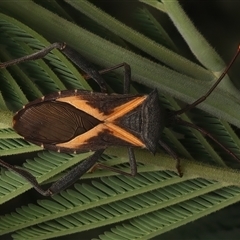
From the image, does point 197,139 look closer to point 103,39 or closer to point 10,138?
point 103,39

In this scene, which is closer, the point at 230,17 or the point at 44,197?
the point at 44,197

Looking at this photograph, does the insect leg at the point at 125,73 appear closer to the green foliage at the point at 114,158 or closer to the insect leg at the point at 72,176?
the green foliage at the point at 114,158

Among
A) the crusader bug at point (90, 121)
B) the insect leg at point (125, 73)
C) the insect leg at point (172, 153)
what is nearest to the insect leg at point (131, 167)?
the crusader bug at point (90, 121)

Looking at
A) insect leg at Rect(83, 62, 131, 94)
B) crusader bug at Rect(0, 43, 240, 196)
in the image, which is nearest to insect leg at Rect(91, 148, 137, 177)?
crusader bug at Rect(0, 43, 240, 196)

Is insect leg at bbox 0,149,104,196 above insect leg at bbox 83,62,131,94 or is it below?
below

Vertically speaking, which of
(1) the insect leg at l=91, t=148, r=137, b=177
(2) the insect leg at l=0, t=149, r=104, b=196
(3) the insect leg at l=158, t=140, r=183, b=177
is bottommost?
(2) the insect leg at l=0, t=149, r=104, b=196

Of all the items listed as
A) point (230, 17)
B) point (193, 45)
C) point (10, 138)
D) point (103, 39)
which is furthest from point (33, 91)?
point (230, 17)

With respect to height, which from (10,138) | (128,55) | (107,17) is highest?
(107,17)

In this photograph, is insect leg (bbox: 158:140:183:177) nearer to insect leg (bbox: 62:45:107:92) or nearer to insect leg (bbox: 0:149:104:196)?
insect leg (bbox: 0:149:104:196)
